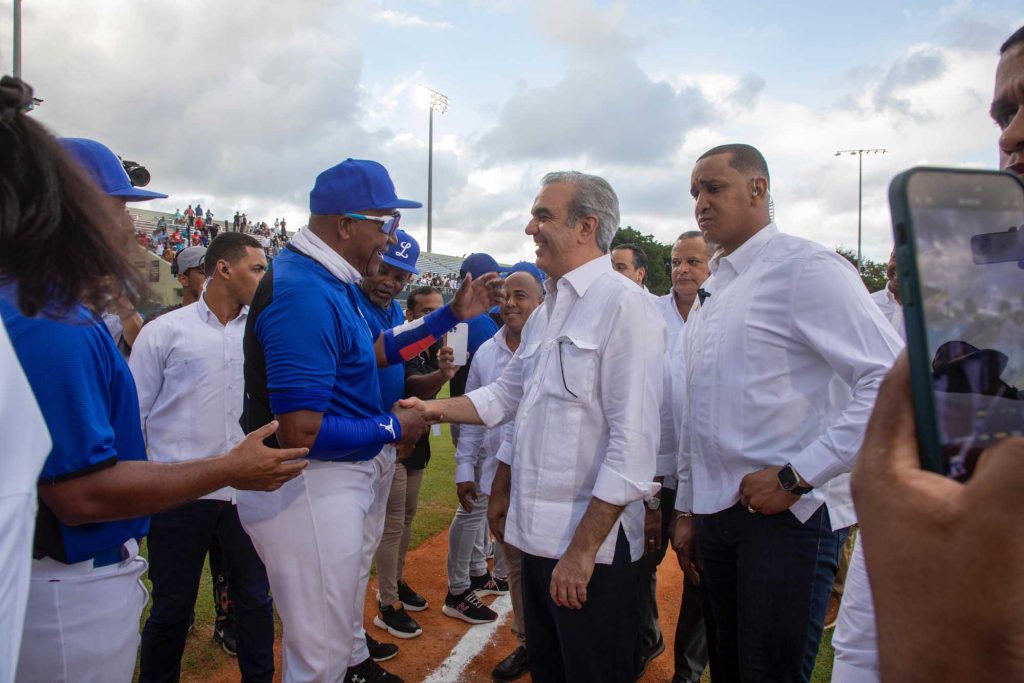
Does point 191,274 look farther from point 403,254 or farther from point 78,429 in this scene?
point 78,429

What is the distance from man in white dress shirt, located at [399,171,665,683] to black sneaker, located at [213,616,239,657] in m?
2.62

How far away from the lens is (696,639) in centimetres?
389

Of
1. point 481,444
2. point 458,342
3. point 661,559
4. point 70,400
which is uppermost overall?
point 458,342

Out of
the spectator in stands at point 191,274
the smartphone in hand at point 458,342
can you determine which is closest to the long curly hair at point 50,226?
the smartphone in hand at point 458,342

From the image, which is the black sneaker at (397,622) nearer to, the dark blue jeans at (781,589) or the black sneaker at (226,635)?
the black sneaker at (226,635)

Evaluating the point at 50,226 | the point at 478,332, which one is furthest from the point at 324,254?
the point at 478,332

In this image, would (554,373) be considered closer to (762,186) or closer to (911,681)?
(762,186)

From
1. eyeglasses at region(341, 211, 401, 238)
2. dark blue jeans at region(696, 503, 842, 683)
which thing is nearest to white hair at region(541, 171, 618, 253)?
eyeglasses at region(341, 211, 401, 238)

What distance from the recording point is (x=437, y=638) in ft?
15.4

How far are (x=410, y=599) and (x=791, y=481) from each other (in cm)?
380

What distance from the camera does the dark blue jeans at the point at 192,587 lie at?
3.35 metres

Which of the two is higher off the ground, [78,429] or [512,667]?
[78,429]

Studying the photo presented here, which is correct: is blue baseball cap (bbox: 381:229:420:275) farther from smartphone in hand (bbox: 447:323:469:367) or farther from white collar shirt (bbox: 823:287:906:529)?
white collar shirt (bbox: 823:287:906:529)

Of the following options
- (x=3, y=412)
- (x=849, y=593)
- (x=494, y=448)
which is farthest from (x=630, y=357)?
(x=494, y=448)
